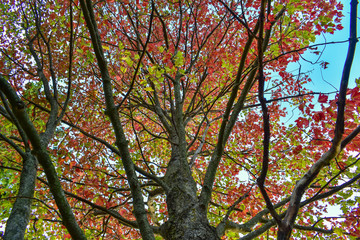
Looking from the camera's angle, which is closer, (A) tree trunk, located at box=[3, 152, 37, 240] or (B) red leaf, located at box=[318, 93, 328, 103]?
(A) tree trunk, located at box=[3, 152, 37, 240]

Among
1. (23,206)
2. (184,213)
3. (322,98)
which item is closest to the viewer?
(23,206)

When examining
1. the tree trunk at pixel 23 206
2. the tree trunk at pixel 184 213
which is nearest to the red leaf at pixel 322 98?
the tree trunk at pixel 184 213

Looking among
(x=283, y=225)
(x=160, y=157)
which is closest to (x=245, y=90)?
(x=283, y=225)

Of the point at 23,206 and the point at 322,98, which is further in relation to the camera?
the point at 322,98

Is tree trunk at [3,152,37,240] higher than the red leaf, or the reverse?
the red leaf

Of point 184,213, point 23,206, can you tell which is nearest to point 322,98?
point 184,213

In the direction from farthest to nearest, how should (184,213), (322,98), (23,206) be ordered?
(184,213) → (322,98) → (23,206)

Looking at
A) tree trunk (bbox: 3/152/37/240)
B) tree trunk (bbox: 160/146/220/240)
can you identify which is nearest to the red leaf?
tree trunk (bbox: 160/146/220/240)

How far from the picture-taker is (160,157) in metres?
9.75

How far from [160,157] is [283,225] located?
26.6 feet

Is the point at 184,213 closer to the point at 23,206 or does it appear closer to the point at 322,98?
the point at 23,206

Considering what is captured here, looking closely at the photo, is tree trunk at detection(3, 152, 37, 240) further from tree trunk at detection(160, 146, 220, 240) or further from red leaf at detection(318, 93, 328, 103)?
red leaf at detection(318, 93, 328, 103)

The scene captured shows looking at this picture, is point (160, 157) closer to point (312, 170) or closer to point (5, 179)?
point (5, 179)

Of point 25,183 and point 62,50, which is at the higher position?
point 62,50
